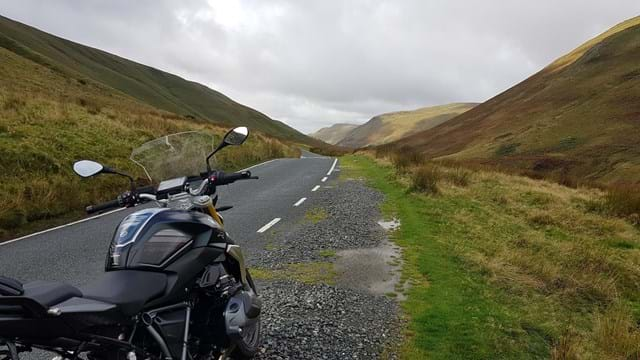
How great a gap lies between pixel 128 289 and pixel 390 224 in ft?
26.7

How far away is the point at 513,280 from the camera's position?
7.21m

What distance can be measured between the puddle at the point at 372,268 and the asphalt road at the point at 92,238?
2012 mm

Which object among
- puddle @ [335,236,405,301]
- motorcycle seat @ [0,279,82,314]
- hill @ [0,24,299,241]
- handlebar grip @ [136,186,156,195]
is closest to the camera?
motorcycle seat @ [0,279,82,314]

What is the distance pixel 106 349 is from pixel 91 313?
0.27 metres

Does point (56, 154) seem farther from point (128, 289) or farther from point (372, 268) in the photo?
point (128, 289)

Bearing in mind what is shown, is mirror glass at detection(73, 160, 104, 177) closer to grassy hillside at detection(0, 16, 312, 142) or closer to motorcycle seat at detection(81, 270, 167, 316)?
motorcycle seat at detection(81, 270, 167, 316)

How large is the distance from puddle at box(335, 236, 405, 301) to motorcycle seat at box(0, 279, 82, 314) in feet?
14.3

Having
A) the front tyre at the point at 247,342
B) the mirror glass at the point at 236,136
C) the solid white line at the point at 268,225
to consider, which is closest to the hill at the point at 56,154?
the solid white line at the point at 268,225

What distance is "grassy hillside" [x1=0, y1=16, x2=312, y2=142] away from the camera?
71.2 m

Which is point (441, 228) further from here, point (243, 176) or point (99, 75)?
point (99, 75)

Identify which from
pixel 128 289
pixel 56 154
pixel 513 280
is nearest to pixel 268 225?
pixel 513 280

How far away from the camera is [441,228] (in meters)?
10.1

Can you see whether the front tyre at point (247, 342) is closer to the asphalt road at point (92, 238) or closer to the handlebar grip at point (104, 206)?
the handlebar grip at point (104, 206)

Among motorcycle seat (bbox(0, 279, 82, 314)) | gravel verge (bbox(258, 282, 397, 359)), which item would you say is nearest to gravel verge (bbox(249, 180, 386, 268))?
gravel verge (bbox(258, 282, 397, 359))
